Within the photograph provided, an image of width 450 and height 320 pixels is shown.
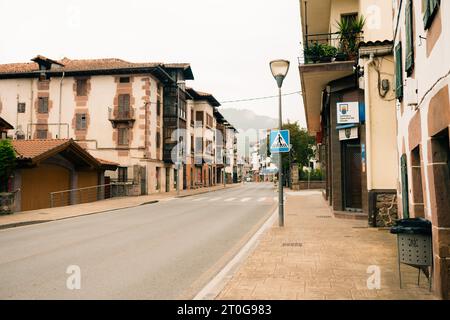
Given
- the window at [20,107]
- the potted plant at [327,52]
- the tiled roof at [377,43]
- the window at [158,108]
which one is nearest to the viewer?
the tiled roof at [377,43]

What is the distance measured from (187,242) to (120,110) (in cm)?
2692

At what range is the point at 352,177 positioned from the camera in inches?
573

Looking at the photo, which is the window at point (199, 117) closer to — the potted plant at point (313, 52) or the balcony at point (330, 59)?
the balcony at point (330, 59)

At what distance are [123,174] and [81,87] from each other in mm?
9058

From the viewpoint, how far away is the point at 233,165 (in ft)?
330

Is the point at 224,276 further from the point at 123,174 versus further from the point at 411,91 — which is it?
the point at 123,174

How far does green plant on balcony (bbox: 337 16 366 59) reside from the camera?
13.5 meters

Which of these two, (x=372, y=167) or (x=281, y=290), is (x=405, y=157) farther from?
(x=281, y=290)

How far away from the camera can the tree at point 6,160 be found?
1772 cm

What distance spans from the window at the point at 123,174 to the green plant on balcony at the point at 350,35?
23.8m

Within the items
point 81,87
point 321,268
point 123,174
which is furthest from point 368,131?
point 81,87

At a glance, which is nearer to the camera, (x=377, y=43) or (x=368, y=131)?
(x=377, y=43)

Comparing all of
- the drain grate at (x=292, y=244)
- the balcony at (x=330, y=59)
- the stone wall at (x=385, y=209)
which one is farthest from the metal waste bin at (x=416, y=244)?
the balcony at (x=330, y=59)
